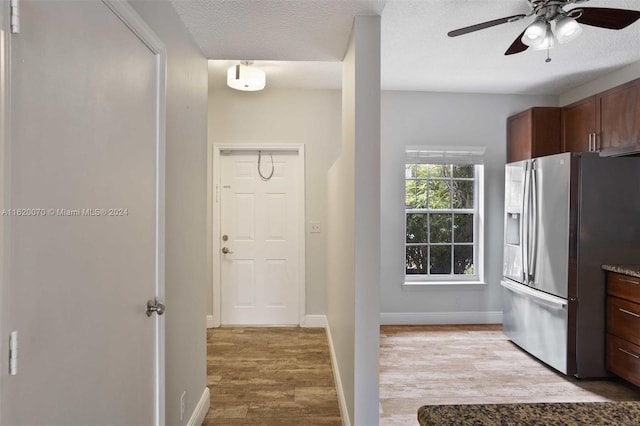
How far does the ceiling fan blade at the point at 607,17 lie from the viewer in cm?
170

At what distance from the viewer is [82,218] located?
37.1 inches

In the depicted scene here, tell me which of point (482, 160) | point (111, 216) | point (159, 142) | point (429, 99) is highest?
point (429, 99)

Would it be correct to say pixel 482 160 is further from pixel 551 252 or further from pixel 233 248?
pixel 233 248

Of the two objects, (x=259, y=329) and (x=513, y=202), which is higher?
(x=513, y=202)

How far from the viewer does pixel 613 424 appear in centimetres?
53

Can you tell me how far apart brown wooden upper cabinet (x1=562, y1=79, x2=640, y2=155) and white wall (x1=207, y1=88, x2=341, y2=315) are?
7.84 ft

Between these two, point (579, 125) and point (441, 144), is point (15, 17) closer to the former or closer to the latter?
point (441, 144)

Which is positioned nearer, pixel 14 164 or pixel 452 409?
pixel 452 409

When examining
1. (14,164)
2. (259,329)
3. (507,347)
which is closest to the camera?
(14,164)

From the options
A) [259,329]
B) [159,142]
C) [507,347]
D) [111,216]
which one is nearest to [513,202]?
[507,347]

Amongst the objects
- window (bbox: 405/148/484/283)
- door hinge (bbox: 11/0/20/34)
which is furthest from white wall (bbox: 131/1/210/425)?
window (bbox: 405/148/484/283)

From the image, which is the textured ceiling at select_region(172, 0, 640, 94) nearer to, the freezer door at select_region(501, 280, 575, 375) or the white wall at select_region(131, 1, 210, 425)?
the white wall at select_region(131, 1, 210, 425)

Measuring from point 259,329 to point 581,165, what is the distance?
336 centimetres

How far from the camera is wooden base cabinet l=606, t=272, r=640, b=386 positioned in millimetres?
2371
